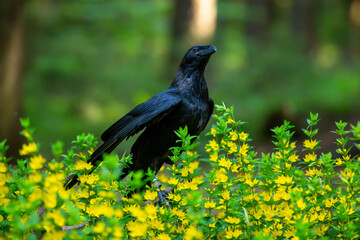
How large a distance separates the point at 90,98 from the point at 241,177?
807 centimetres

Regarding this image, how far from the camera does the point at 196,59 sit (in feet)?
12.1

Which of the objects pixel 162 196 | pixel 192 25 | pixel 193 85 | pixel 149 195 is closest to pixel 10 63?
pixel 192 25

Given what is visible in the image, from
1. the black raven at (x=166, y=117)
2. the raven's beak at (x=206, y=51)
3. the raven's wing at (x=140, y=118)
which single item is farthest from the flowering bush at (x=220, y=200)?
the raven's beak at (x=206, y=51)

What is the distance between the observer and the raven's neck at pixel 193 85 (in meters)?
3.52

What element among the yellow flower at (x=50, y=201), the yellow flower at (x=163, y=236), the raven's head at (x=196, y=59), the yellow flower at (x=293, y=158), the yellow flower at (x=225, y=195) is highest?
the raven's head at (x=196, y=59)

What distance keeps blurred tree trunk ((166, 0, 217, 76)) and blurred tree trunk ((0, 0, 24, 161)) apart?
2981mm

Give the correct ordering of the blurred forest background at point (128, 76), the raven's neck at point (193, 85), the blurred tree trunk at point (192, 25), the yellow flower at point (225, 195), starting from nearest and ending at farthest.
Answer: the yellow flower at point (225, 195) < the raven's neck at point (193, 85) < the blurred tree trunk at point (192, 25) < the blurred forest background at point (128, 76)

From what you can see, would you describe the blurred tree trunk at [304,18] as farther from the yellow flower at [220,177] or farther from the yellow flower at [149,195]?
the yellow flower at [149,195]

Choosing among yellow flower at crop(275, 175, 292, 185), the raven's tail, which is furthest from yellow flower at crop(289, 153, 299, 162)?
the raven's tail

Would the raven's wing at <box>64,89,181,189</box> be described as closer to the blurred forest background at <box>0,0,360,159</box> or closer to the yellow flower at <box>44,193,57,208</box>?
the yellow flower at <box>44,193,57,208</box>

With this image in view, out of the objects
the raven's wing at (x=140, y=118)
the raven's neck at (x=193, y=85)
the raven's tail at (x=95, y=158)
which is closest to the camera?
the raven's tail at (x=95, y=158)

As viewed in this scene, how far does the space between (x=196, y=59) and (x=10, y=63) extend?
5355 millimetres

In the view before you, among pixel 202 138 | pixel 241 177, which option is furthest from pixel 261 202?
pixel 202 138

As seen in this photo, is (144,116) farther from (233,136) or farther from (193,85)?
(233,136)
